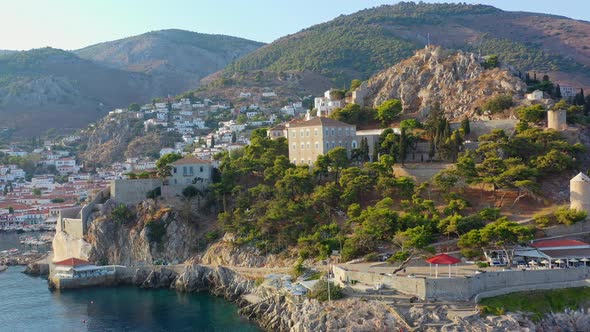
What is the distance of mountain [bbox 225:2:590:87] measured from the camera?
138m

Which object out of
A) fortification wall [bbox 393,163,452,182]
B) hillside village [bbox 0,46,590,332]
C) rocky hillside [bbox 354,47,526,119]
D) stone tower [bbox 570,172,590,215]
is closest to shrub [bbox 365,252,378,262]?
hillside village [bbox 0,46,590,332]

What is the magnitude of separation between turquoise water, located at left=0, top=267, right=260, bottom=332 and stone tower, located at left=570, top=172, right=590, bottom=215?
2065cm

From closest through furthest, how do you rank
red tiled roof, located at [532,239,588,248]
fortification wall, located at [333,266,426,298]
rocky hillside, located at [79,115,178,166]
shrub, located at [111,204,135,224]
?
fortification wall, located at [333,266,426,298] < red tiled roof, located at [532,239,588,248] < shrub, located at [111,204,135,224] < rocky hillside, located at [79,115,178,166]

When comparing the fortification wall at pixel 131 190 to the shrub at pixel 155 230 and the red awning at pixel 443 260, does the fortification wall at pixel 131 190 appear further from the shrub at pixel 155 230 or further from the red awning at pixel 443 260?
the red awning at pixel 443 260

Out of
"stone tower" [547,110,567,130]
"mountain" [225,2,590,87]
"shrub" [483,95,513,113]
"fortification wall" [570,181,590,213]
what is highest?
"mountain" [225,2,590,87]

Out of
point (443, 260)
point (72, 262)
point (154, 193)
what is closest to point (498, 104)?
point (443, 260)

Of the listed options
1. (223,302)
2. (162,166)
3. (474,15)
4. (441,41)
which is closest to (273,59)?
(441,41)

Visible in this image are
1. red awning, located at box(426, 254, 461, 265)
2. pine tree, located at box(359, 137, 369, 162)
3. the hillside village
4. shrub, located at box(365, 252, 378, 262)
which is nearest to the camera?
red awning, located at box(426, 254, 461, 265)

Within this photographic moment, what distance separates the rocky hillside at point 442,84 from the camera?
205 feet

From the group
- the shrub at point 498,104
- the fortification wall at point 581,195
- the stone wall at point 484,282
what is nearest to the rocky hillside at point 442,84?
the shrub at point 498,104

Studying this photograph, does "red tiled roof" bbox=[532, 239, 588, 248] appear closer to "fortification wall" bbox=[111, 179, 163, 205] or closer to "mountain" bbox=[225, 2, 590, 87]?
"fortification wall" bbox=[111, 179, 163, 205]

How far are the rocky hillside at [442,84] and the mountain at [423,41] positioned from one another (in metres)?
58.8

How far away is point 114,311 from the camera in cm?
4231

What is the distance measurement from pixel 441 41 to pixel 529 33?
2145 centimetres
